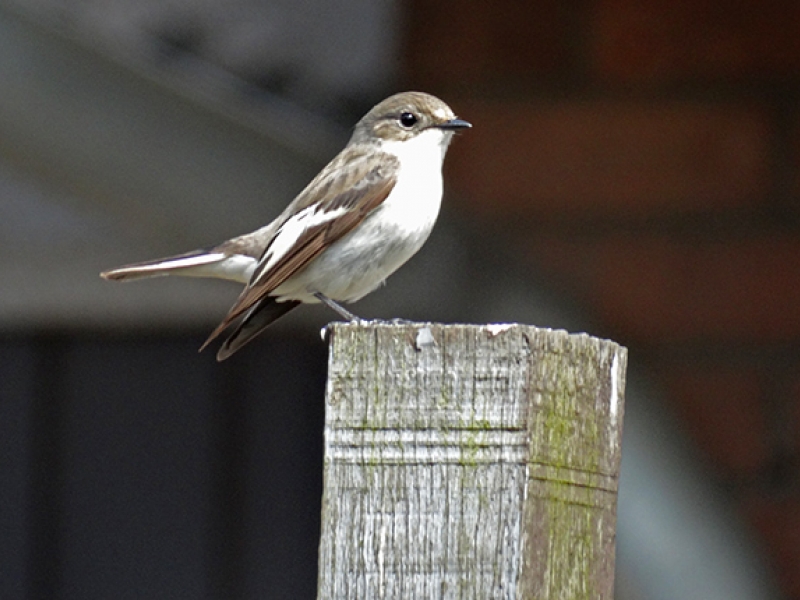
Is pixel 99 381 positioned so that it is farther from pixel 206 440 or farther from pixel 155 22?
pixel 155 22

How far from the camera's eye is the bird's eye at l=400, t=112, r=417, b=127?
3.80 meters

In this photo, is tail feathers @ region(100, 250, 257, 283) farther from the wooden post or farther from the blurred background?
the wooden post

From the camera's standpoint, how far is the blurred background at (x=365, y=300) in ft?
13.1

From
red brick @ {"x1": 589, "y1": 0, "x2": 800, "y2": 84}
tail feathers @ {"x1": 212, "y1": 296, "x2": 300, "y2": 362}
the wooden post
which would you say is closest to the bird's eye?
tail feathers @ {"x1": 212, "y1": 296, "x2": 300, "y2": 362}

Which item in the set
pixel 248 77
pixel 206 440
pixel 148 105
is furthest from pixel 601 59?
pixel 206 440

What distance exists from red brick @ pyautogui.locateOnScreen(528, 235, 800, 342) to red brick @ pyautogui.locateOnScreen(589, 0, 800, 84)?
47cm

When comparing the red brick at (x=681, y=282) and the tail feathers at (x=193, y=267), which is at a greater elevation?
the red brick at (x=681, y=282)

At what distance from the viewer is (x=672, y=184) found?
14.1ft

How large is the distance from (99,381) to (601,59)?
1.69m

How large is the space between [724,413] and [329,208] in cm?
136

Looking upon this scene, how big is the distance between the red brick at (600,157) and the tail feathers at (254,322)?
1064 millimetres

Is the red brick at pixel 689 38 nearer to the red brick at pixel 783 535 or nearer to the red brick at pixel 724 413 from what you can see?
the red brick at pixel 724 413

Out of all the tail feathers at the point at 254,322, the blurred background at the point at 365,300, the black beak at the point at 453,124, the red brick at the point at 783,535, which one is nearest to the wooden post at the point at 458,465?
the tail feathers at the point at 254,322

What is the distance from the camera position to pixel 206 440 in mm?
4547
